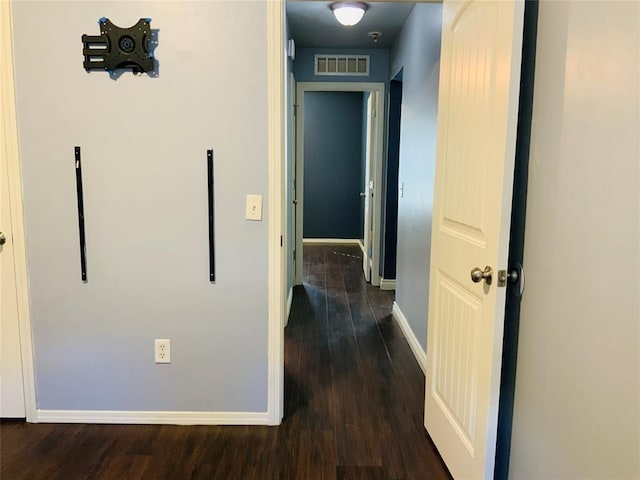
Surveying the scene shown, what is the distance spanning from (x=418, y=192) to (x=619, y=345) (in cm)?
228

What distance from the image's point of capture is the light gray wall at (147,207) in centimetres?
217

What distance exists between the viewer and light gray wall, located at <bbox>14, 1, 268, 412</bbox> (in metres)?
2.17

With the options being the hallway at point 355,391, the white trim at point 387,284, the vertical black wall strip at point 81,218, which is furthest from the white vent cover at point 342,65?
the vertical black wall strip at point 81,218

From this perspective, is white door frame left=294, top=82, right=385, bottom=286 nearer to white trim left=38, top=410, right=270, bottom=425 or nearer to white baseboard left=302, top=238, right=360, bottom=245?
white baseboard left=302, top=238, right=360, bottom=245

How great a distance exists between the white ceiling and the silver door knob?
2312 millimetres

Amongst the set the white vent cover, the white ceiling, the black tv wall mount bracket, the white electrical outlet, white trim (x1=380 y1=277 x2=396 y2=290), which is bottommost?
white trim (x1=380 y1=277 x2=396 y2=290)

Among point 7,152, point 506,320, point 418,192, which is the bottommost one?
point 506,320

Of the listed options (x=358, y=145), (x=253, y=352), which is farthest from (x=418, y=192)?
(x=358, y=145)

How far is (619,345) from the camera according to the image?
1.12 metres

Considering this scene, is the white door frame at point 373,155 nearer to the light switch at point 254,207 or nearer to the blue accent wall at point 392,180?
the blue accent wall at point 392,180

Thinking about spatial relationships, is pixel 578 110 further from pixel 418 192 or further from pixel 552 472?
pixel 418 192

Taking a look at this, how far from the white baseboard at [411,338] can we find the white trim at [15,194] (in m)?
2.06

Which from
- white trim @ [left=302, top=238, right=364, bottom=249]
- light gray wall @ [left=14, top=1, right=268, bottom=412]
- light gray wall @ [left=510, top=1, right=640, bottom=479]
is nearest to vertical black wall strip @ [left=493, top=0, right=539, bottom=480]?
light gray wall @ [left=510, top=1, right=640, bottom=479]

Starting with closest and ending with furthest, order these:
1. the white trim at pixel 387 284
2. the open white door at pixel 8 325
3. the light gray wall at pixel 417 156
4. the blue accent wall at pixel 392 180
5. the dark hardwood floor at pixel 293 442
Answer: the dark hardwood floor at pixel 293 442 < the open white door at pixel 8 325 < the light gray wall at pixel 417 156 < the blue accent wall at pixel 392 180 < the white trim at pixel 387 284
